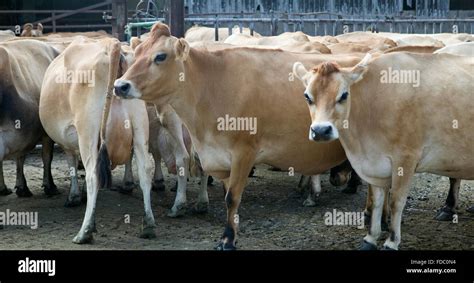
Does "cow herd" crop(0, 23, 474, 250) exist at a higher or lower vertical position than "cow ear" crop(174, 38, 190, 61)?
lower

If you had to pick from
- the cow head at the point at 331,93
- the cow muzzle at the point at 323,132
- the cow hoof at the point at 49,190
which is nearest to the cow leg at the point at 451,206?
the cow head at the point at 331,93

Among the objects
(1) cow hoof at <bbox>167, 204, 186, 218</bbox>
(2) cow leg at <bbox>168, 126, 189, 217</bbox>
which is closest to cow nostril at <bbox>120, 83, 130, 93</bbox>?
(2) cow leg at <bbox>168, 126, 189, 217</bbox>

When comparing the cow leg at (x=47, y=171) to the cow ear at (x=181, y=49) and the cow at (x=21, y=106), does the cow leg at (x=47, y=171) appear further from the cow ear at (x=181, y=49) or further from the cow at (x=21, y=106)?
the cow ear at (x=181, y=49)

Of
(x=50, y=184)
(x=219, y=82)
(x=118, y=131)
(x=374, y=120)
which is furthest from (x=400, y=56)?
(x=50, y=184)

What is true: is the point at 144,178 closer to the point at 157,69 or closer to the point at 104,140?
the point at 104,140

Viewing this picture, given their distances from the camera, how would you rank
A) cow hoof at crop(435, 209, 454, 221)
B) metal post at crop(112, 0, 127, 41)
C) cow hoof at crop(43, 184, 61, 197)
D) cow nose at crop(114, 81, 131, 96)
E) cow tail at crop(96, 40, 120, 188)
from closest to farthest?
cow nose at crop(114, 81, 131, 96), cow tail at crop(96, 40, 120, 188), cow hoof at crop(435, 209, 454, 221), cow hoof at crop(43, 184, 61, 197), metal post at crop(112, 0, 127, 41)

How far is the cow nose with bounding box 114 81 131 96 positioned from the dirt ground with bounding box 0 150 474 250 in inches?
64.1

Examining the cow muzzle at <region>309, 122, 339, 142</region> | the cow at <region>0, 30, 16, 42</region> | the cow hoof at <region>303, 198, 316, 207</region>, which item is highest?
the cow muzzle at <region>309, 122, 339, 142</region>

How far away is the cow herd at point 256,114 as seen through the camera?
24.7 ft

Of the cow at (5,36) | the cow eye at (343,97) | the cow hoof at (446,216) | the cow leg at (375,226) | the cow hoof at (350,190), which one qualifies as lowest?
the cow hoof at (350,190)

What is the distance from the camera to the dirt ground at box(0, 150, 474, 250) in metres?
8.49

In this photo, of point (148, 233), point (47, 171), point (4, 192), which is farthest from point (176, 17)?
point (148, 233)

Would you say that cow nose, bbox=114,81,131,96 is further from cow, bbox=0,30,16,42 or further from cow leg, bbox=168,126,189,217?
cow, bbox=0,30,16,42

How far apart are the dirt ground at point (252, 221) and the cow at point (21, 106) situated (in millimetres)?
398
